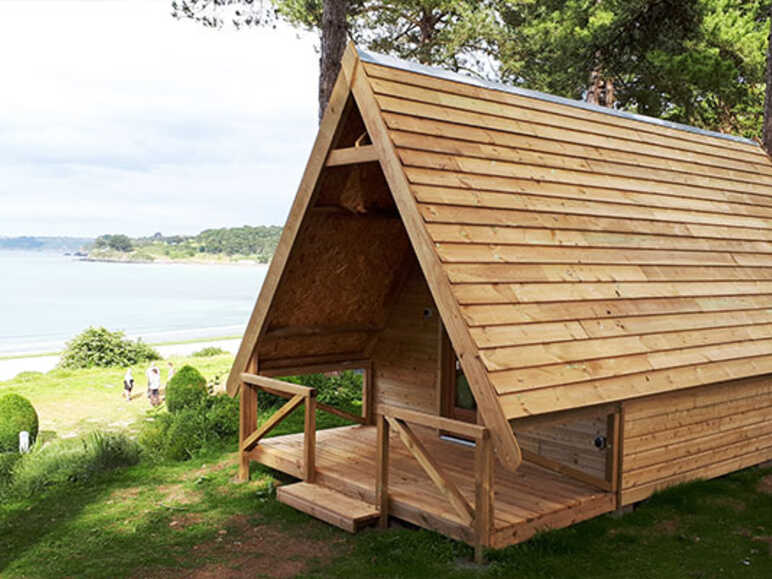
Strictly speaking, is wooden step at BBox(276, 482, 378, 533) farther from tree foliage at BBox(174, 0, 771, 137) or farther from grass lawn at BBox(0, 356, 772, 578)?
tree foliage at BBox(174, 0, 771, 137)

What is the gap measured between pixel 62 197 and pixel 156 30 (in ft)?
158

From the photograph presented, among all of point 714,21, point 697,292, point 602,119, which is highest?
point 714,21

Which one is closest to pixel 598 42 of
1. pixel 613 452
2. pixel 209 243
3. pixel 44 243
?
pixel 613 452

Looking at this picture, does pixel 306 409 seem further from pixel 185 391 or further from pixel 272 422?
pixel 185 391

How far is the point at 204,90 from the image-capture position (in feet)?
346

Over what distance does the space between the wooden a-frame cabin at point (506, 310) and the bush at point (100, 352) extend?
56.3 feet

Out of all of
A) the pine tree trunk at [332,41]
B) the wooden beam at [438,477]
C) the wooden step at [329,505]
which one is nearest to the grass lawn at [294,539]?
the wooden step at [329,505]

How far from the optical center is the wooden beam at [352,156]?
19.8 ft

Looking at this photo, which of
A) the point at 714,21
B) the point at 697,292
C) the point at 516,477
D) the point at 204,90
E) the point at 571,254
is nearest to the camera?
the point at 571,254

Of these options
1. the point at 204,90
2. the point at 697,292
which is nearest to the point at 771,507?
the point at 697,292

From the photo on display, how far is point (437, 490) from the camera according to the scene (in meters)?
6.56

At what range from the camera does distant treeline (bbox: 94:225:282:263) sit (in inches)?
3708

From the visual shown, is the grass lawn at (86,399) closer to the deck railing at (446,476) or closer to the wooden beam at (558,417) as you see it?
the deck railing at (446,476)

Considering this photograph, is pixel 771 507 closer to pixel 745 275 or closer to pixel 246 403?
pixel 745 275
